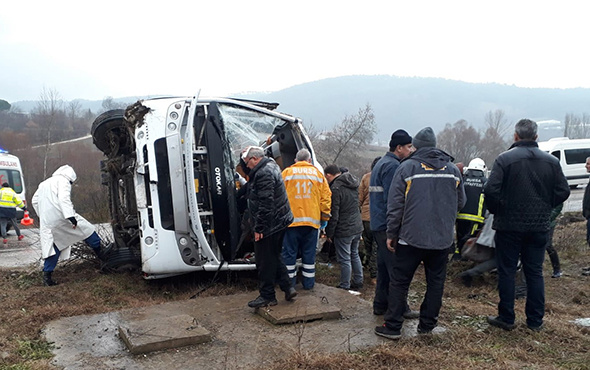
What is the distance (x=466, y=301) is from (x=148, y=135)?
12.7ft

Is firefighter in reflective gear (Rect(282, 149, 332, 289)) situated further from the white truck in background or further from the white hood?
the white truck in background

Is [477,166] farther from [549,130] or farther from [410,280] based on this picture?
[549,130]

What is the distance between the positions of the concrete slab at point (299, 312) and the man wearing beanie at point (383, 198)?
0.44 meters

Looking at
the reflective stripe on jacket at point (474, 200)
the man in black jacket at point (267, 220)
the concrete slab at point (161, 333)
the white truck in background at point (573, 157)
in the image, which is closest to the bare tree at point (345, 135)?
the white truck in background at point (573, 157)

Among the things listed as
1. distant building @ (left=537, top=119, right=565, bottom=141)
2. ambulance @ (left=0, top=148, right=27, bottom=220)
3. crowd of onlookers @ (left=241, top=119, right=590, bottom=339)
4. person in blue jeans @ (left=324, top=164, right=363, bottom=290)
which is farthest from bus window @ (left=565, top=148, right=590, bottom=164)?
distant building @ (left=537, top=119, right=565, bottom=141)

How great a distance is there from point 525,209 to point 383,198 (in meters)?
1.15

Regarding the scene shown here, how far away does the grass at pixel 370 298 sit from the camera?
333cm

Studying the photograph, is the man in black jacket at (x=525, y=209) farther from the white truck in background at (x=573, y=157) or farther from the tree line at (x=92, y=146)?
the white truck in background at (x=573, y=157)

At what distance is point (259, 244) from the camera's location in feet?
15.1

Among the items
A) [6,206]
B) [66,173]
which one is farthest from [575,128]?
[66,173]

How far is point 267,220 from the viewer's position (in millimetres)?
4508

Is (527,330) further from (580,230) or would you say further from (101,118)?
(580,230)

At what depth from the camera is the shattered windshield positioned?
5543 millimetres

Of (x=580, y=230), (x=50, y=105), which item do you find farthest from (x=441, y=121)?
(x=580, y=230)
